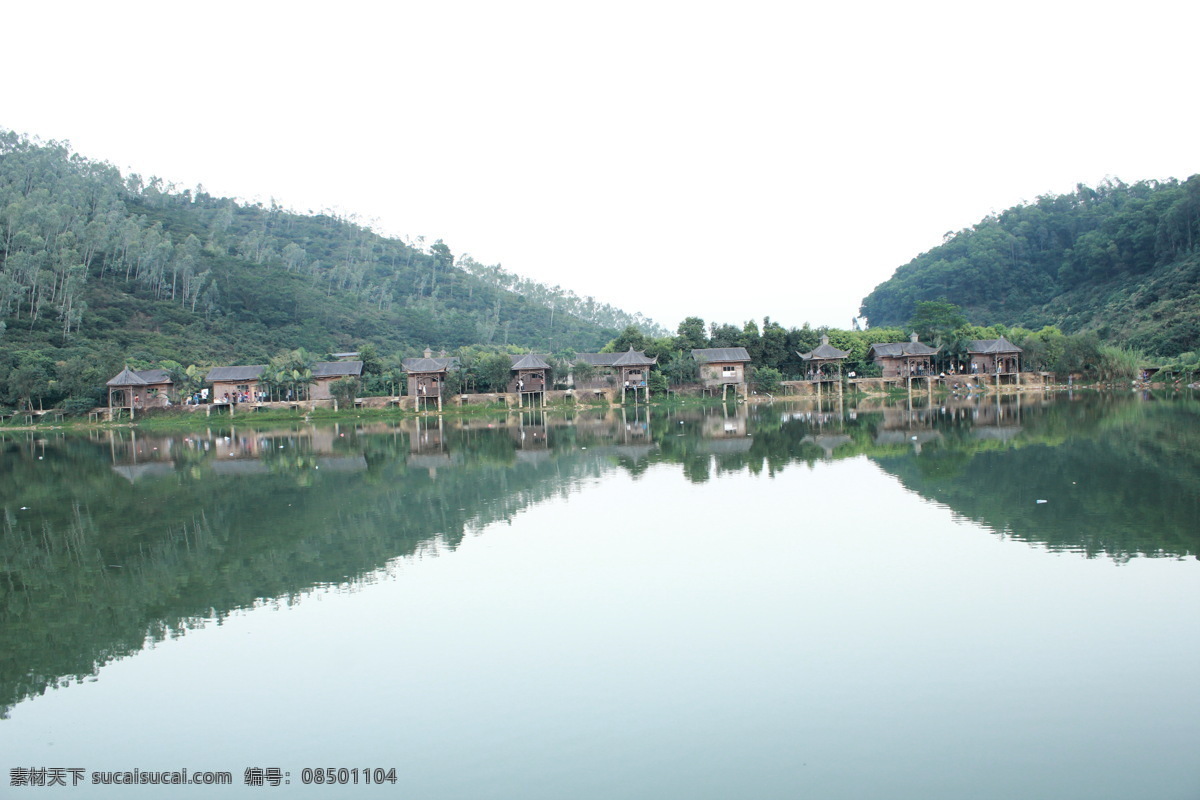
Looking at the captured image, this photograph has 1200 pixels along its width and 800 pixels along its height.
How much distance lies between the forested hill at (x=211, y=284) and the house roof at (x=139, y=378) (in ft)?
8.88

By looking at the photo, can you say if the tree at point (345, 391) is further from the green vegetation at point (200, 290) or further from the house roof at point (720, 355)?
the house roof at point (720, 355)

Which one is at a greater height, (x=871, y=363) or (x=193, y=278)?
(x=193, y=278)

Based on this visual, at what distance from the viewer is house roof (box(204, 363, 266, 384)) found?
47156mm

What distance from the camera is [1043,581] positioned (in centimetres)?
894

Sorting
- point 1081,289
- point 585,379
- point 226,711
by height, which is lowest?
point 226,711

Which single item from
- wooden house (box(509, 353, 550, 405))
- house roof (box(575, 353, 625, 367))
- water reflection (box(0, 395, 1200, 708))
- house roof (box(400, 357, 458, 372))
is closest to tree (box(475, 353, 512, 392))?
wooden house (box(509, 353, 550, 405))

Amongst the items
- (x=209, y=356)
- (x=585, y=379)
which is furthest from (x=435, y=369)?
(x=209, y=356)

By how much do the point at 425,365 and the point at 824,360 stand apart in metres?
24.4

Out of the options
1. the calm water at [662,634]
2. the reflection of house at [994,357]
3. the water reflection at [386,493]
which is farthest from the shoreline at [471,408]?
the calm water at [662,634]

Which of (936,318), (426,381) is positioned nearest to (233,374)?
(426,381)

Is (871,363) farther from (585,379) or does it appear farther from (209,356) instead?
(209,356)

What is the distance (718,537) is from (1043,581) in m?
4.27

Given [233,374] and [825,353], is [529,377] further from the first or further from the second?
[825,353]

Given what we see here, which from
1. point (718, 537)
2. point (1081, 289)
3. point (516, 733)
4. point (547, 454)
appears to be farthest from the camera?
point (1081, 289)
